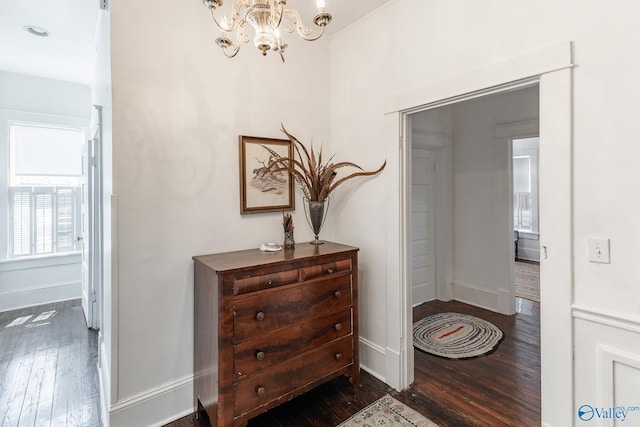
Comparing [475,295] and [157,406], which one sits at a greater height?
[475,295]

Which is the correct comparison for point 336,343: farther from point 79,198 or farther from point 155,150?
point 79,198

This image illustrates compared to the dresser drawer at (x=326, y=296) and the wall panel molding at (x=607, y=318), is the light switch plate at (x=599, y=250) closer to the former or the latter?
the wall panel molding at (x=607, y=318)

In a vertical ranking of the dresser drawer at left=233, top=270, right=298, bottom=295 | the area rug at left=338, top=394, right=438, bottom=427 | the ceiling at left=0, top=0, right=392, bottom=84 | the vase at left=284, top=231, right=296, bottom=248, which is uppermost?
the ceiling at left=0, top=0, right=392, bottom=84

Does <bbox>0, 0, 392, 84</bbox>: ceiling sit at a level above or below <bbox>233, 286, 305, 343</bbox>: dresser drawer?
above

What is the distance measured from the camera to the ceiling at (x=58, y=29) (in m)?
2.46

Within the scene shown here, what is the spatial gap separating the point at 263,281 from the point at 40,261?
400 centimetres

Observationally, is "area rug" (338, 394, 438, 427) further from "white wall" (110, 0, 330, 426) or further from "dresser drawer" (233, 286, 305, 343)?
"white wall" (110, 0, 330, 426)

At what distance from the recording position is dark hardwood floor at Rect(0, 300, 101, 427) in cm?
216

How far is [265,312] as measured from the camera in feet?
6.43

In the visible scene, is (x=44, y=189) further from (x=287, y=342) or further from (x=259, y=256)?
(x=287, y=342)

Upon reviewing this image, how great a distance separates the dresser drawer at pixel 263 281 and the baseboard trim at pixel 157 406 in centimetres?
87

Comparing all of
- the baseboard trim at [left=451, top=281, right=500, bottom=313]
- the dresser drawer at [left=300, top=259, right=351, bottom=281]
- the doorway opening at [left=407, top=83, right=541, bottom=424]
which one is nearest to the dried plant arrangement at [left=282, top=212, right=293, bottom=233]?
the dresser drawer at [left=300, top=259, right=351, bottom=281]

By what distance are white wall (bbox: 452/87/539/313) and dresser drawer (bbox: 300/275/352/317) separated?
8.02 ft

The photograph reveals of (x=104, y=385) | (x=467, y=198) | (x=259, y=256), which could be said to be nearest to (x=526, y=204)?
(x=467, y=198)
